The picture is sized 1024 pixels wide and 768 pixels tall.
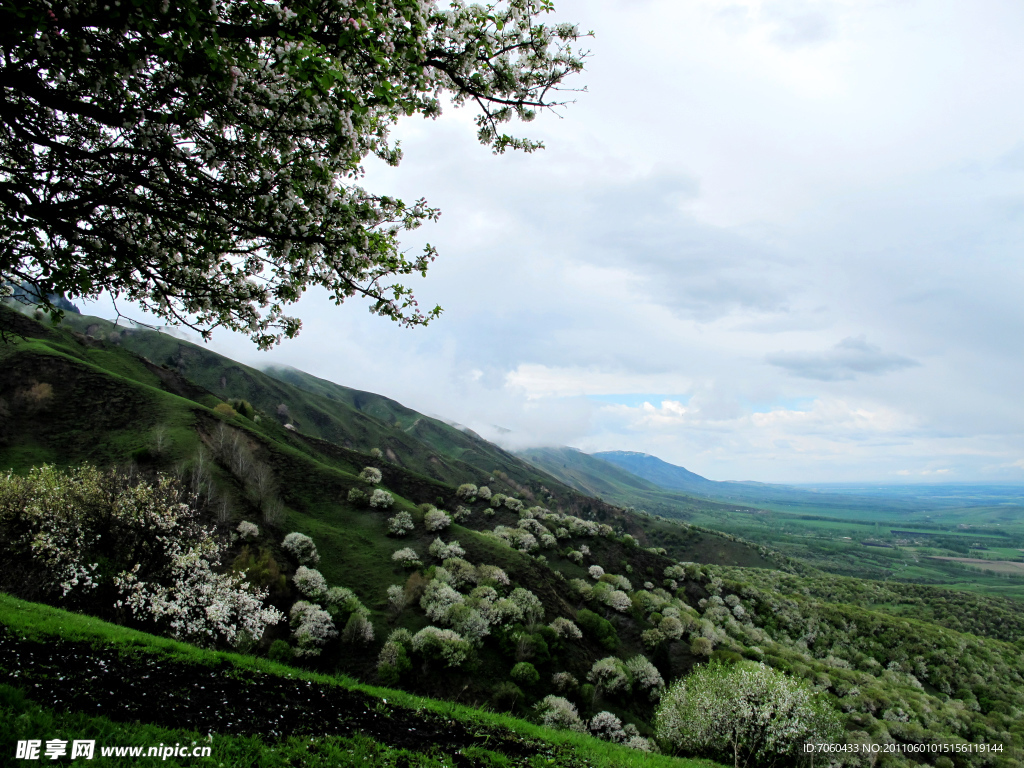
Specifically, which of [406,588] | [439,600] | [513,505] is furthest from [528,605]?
[513,505]

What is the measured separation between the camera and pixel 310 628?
130 feet

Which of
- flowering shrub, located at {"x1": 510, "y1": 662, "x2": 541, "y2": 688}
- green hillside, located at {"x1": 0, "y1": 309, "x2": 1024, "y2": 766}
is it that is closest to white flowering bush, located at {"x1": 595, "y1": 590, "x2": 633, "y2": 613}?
green hillside, located at {"x1": 0, "y1": 309, "x2": 1024, "y2": 766}

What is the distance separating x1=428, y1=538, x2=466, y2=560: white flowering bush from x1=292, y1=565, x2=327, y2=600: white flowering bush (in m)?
17.5

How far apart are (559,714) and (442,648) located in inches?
478

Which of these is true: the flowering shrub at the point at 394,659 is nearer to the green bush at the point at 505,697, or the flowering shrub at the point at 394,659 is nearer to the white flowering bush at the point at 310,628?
the white flowering bush at the point at 310,628

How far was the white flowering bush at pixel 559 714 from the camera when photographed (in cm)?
3553

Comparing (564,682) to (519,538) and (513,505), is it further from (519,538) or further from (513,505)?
(513,505)

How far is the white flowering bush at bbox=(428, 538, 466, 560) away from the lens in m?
62.4

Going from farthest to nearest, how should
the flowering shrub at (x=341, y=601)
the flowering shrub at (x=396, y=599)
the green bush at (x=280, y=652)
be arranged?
the flowering shrub at (x=396, y=599)
the flowering shrub at (x=341, y=601)
the green bush at (x=280, y=652)

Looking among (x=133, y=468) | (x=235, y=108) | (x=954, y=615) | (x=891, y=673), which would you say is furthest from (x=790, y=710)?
(x=954, y=615)

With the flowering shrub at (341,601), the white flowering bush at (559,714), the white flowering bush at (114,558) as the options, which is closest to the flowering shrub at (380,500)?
the flowering shrub at (341,601)

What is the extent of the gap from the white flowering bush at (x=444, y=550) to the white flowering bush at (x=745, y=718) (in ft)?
126

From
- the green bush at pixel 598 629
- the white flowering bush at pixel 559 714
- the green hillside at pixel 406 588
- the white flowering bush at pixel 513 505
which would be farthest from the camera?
the white flowering bush at pixel 513 505

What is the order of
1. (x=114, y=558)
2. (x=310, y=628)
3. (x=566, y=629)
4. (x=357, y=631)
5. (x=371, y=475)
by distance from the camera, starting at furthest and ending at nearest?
(x=371, y=475), (x=566, y=629), (x=357, y=631), (x=310, y=628), (x=114, y=558)
